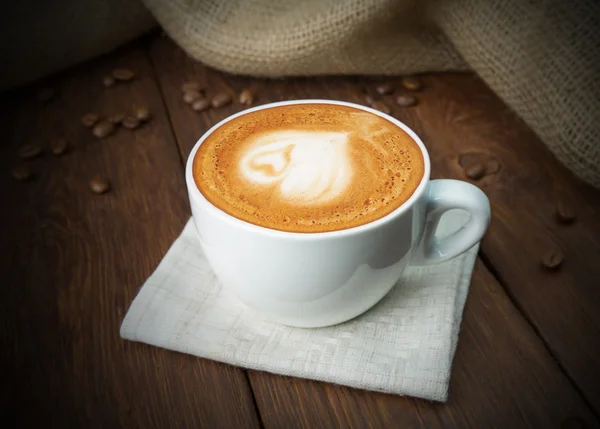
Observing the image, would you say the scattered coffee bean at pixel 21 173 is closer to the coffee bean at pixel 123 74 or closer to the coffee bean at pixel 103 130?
the coffee bean at pixel 103 130

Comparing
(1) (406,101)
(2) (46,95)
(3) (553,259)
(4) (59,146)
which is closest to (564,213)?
(3) (553,259)

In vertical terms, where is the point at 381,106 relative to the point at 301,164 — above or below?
below

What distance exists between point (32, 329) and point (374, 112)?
0.52 meters

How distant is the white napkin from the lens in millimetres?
690

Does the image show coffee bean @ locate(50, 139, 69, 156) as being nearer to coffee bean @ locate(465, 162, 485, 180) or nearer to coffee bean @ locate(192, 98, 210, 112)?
coffee bean @ locate(192, 98, 210, 112)

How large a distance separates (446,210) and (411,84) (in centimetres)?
61

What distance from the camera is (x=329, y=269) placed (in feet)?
2.12

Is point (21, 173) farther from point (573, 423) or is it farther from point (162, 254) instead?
point (573, 423)

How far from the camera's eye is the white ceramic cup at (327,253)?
630 mm

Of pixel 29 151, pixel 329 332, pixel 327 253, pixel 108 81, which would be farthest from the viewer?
pixel 108 81

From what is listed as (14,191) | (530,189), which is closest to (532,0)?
(530,189)

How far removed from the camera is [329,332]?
746 millimetres

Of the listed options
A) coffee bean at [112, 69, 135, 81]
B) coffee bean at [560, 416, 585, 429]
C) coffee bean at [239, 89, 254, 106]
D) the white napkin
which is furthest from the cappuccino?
coffee bean at [112, 69, 135, 81]

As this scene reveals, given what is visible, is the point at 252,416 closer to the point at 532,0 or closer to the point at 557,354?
the point at 557,354
